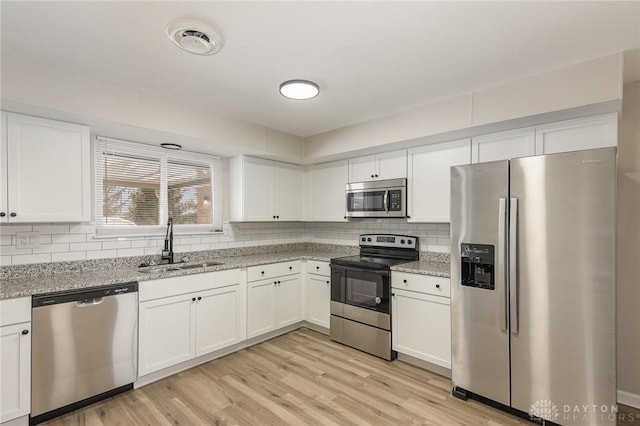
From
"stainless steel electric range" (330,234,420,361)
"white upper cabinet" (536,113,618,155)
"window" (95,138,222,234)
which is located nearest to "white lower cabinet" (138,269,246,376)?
"window" (95,138,222,234)

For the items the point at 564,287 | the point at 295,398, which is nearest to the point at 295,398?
the point at 295,398

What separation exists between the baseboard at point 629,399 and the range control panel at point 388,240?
2.00m

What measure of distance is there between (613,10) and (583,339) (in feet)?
6.10

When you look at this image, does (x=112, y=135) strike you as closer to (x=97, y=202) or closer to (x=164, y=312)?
(x=97, y=202)

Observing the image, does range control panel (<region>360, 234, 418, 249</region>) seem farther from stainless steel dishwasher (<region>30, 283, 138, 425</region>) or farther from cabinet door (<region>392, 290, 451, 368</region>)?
stainless steel dishwasher (<region>30, 283, 138, 425</region>)

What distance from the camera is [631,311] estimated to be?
253 cm

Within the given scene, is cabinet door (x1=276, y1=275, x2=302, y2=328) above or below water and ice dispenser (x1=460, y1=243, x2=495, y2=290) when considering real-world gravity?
below

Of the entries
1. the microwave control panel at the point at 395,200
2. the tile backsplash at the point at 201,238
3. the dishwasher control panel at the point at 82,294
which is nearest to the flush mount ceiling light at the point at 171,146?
the tile backsplash at the point at 201,238

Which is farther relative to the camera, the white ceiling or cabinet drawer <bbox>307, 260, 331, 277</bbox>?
cabinet drawer <bbox>307, 260, 331, 277</bbox>

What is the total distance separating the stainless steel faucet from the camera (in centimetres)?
328

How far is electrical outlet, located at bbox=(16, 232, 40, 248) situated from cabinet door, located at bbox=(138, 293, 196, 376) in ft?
3.24

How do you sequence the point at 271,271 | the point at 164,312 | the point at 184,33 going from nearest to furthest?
the point at 184,33 → the point at 164,312 → the point at 271,271

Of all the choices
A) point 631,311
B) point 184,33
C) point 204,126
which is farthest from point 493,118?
point 204,126

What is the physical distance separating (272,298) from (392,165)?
Answer: 2.03m
